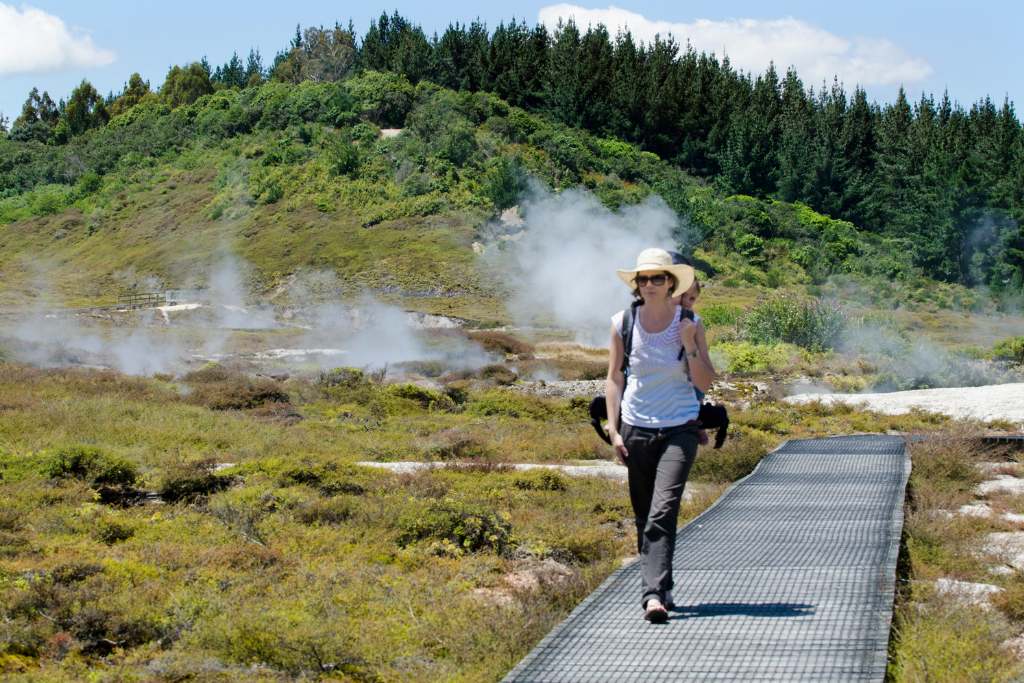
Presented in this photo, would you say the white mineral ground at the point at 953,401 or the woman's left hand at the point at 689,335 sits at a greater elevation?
the woman's left hand at the point at 689,335

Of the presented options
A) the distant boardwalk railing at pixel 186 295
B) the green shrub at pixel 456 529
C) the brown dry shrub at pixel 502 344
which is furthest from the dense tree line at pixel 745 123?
the green shrub at pixel 456 529

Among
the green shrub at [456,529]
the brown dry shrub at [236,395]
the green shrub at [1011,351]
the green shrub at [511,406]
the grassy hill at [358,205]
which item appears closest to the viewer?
the green shrub at [456,529]

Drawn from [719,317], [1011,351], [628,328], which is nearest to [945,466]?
[628,328]

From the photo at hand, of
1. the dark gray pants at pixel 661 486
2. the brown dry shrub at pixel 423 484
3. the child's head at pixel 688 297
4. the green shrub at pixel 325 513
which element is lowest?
the brown dry shrub at pixel 423 484

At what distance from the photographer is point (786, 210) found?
196ft

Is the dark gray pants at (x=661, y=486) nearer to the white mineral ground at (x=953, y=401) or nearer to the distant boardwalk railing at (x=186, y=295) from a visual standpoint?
the white mineral ground at (x=953, y=401)

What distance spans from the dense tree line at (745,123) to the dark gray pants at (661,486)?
172 feet

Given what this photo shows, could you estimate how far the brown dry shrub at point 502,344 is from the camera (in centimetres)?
2576

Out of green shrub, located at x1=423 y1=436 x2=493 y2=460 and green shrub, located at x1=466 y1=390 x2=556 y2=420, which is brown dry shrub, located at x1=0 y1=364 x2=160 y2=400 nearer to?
green shrub, located at x1=466 y1=390 x2=556 y2=420

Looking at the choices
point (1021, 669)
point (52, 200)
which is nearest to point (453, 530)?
point (1021, 669)

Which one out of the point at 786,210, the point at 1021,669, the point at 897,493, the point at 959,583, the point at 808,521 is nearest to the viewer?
the point at 1021,669

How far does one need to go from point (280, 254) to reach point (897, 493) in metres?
46.4

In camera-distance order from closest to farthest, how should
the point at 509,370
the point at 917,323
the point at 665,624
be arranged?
the point at 665,624 < the point at 509,370 < the point at 917,323

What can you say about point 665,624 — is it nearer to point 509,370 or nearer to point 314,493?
point 314,493
